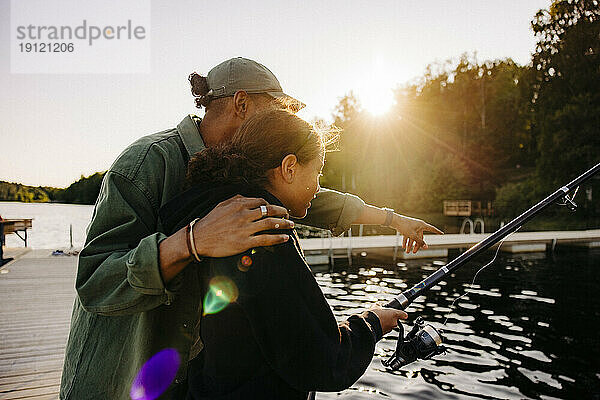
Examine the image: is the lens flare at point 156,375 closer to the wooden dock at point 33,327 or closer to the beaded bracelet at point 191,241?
the beaded bracelet at point 191,241

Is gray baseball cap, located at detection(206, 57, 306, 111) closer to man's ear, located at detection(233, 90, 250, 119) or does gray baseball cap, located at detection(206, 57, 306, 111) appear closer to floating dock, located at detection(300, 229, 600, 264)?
man's ear, located at detection(233, 90, 250, 119)

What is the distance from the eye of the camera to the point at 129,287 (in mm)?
1628

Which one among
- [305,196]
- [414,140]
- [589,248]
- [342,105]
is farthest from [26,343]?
[342,105]

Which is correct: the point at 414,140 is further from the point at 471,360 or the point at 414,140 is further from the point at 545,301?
the point at 471,360

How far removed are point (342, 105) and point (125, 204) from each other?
6908 centimetres

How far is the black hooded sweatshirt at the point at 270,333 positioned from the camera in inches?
57.3

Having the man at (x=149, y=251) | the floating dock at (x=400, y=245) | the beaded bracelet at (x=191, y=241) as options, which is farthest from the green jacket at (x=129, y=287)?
the floating dock at (x=400, y=245)

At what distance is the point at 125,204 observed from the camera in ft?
5.74

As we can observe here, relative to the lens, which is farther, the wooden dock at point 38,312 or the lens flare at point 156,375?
the wooden dock at point 38,312

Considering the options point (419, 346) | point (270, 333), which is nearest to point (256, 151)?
point (270, 333)

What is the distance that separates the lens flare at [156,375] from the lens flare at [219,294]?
422 millimetres

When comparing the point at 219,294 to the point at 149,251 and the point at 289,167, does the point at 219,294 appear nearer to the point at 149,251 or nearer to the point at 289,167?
the point at 149,251

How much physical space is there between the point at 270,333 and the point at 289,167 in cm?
57

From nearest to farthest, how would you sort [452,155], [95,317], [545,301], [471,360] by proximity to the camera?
[95,317] < [471,360] < [545,301] < [452,155]
